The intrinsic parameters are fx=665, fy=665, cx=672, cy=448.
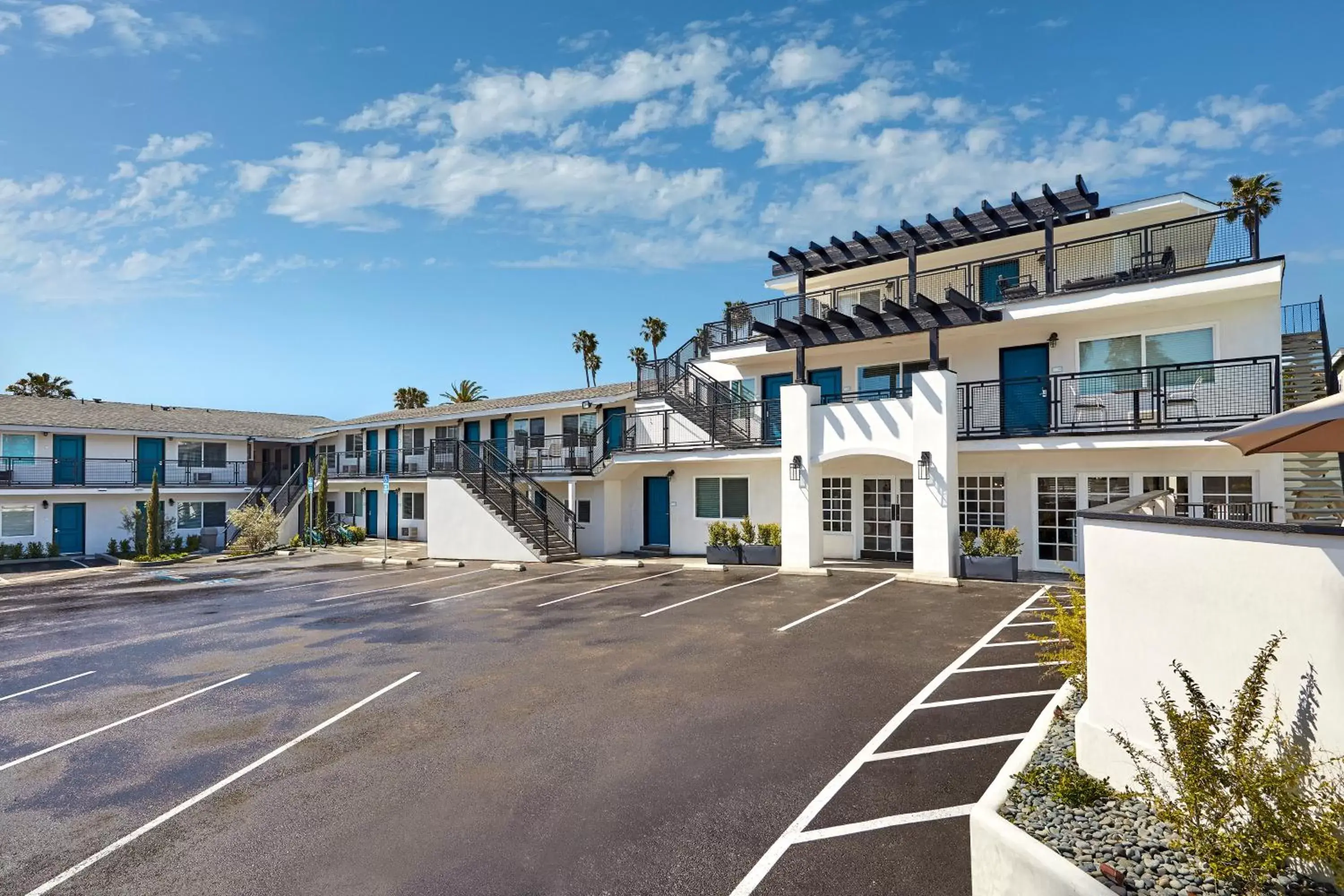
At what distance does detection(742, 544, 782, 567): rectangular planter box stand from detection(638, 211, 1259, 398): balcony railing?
6.61m

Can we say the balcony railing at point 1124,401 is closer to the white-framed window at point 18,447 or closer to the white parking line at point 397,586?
the white parking line at point 397,586

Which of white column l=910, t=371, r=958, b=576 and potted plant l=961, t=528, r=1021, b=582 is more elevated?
white column l=910, t=371, r=958, b=576

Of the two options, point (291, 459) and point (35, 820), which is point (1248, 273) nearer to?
point (35, 820)

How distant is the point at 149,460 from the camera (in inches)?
1240

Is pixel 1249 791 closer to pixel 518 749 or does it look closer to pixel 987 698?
pixel 987 698

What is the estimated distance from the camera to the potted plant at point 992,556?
1556 centimetres

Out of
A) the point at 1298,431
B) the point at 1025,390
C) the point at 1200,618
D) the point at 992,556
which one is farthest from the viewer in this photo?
the point at 1025,390

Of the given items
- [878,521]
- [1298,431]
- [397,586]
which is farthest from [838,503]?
[1298,431]

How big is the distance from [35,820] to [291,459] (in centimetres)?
3760

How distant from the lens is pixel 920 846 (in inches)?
195

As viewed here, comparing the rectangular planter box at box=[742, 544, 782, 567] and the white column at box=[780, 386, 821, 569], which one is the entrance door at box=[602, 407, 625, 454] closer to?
the rectangular planter box at box=[742, 544, 782, 567]

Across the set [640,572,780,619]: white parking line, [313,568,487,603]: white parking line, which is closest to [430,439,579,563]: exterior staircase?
[313,568,487,603]: white parking line

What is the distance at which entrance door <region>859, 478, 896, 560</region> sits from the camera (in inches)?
766

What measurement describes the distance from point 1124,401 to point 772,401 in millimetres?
8673
